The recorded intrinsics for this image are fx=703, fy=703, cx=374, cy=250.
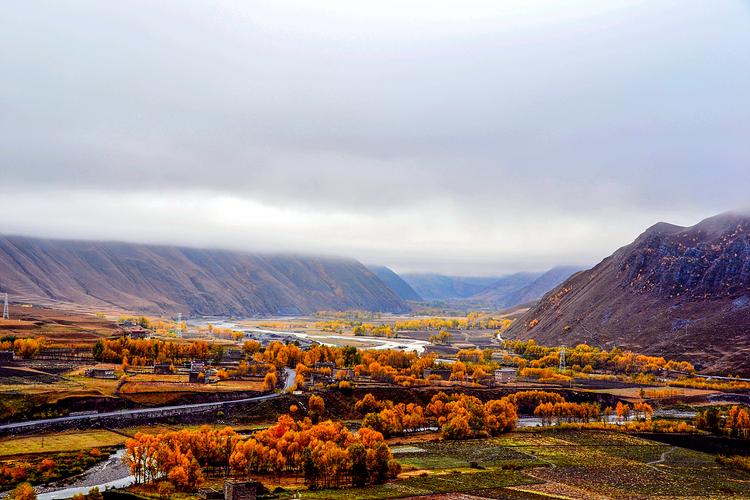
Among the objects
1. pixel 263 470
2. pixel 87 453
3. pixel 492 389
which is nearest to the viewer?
pixel 263 470

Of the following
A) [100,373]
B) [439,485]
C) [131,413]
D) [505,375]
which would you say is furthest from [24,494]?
[505,375]

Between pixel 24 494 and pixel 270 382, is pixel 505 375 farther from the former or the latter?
pixel 24 494

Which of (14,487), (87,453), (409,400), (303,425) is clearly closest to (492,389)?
(409,400)

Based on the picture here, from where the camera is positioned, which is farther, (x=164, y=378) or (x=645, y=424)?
(x=164, y=378)

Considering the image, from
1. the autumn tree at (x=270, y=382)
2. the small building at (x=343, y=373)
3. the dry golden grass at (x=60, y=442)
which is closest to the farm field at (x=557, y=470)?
the dry golden grass at (x=60, y=442)

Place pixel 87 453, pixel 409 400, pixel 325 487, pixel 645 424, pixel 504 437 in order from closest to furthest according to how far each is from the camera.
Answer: pixel 325 487, pixel 87 453, pixel 504 437, pixel 645 424, pixel 409 400

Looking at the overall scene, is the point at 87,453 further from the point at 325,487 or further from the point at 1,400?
the point at 325,487

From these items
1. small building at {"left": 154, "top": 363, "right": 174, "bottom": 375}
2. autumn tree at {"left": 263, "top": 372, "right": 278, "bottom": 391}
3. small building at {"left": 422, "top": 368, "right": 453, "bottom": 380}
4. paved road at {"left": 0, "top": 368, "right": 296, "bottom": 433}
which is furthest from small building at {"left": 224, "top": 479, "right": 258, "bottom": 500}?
small building at {"left": 422, "top": 368, "right": 453, "bottom": 380}
